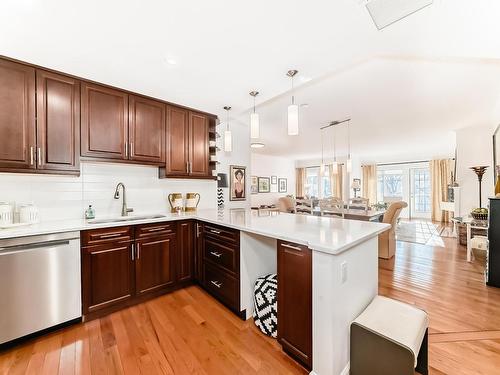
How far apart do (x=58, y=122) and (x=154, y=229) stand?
4.54ft

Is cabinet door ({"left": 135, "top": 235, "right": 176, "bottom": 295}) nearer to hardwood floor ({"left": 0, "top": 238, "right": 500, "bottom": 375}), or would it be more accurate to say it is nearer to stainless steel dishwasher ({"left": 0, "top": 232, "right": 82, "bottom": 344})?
hardwood floor ({"left": 0, "top": 238, "right": 500, "bottom": 375})

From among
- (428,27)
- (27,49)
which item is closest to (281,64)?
(428,27)

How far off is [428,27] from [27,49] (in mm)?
3013

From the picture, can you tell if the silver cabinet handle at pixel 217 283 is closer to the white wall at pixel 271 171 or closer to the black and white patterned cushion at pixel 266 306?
the black and white patterned cushion at pixel 266 306

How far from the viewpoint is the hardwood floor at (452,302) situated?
1549 mm

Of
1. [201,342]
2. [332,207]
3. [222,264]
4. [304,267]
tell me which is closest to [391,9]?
[304,267]

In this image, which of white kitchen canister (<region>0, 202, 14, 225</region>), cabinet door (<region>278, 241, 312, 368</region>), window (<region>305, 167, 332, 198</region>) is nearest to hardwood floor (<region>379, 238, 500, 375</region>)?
cabinet door (<region>278, 241, 312, 368</region>)

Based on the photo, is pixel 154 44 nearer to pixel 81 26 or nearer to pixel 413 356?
pixel 81 26

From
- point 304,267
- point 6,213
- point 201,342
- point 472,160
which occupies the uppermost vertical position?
point 472,160

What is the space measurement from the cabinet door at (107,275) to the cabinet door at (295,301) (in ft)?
5.22

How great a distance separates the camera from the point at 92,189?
8.20ft

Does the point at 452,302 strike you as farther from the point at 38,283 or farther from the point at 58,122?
the point at 58,122

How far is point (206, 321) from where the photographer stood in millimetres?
1996

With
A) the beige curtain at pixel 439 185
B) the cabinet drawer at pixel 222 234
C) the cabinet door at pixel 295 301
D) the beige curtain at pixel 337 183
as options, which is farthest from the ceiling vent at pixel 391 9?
the beige curtain at pixel 439 185
